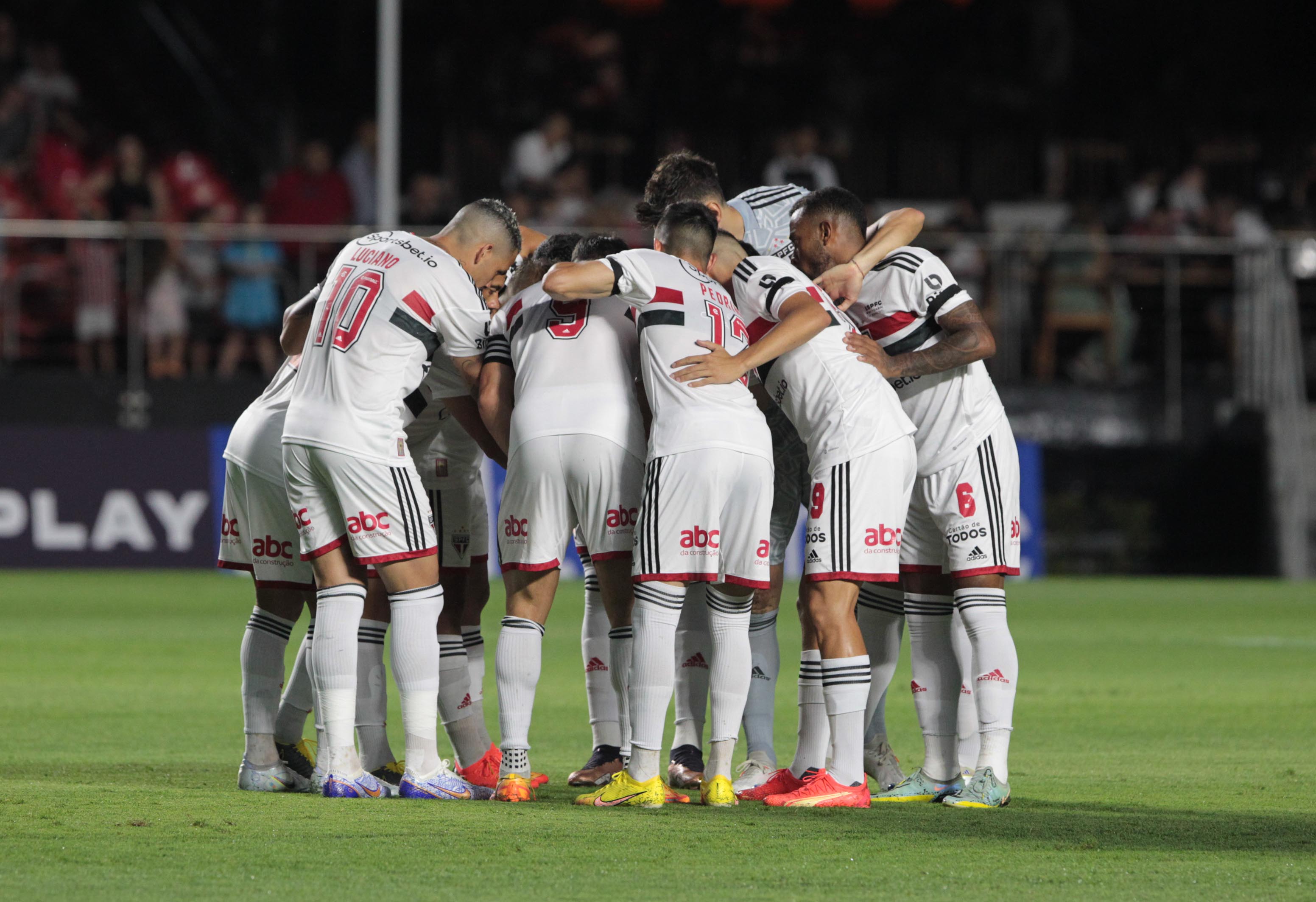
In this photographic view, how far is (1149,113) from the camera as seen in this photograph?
80.6 ft

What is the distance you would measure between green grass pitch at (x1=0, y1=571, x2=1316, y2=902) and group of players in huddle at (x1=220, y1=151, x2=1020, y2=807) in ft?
1.03

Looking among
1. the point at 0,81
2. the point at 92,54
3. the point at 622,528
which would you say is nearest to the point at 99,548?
the point at 0,81

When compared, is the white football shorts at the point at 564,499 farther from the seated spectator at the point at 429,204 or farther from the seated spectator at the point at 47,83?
the seated spectator at the point at 47,83

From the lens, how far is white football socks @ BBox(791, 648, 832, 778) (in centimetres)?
671

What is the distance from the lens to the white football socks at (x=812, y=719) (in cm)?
671

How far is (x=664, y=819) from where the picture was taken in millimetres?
5992

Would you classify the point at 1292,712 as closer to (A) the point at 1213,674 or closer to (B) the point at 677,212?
(A) the point at 1213,674

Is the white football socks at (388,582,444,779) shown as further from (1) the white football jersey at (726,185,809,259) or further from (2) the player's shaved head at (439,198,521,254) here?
(1) the white football jersey at (726,185,809,259)

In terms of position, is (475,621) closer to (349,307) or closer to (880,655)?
(349,307)

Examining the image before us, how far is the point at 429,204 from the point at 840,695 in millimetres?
14167

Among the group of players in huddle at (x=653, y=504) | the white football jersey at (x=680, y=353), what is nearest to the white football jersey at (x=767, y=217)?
the group of players in huddle at (x=653, y=504)

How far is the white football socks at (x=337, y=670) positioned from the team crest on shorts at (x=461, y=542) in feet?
2.61

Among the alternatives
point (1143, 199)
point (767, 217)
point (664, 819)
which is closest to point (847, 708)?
point (664, 819)

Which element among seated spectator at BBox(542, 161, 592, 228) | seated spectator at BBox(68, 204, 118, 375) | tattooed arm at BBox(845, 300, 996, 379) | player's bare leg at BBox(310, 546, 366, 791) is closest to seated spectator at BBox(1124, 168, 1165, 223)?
seated spectator at BBox(542, 161, 592, 228)
